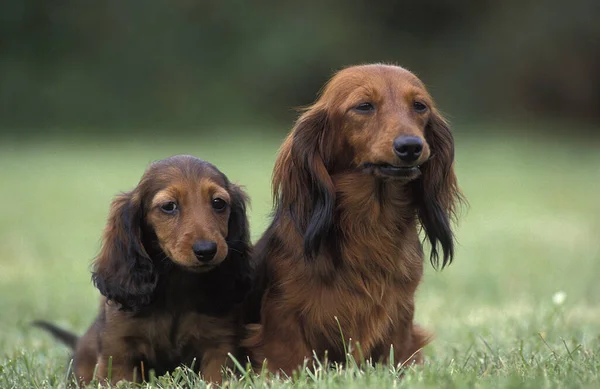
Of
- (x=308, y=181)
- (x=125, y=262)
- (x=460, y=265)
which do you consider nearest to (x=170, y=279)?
(x=125, y=262)

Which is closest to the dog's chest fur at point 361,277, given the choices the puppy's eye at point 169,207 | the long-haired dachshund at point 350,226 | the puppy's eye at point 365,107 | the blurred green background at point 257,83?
the long-haired dachshund at point 350,226

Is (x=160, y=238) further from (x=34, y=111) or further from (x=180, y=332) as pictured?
(x=34, y=111)

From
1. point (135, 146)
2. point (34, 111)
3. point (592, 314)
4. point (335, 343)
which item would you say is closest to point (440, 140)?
point (335, 343)

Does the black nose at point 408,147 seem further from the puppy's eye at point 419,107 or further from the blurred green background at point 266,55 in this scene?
the blurred green background at point 266,55

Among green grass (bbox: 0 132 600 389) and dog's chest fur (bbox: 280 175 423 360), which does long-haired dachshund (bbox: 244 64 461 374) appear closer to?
dog's chest fur (bbox: 280 175 423 360)

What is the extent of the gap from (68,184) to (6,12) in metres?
13.7

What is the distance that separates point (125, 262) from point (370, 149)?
1297mm

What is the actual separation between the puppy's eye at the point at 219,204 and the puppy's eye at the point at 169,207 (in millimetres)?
178

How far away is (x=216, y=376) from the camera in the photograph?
4320mm

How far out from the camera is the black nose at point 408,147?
397cm

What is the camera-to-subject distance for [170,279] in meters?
4.52

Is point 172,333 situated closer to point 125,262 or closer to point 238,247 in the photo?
point 125,262

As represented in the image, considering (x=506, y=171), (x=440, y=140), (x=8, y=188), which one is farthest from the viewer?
(x=506, y=171)

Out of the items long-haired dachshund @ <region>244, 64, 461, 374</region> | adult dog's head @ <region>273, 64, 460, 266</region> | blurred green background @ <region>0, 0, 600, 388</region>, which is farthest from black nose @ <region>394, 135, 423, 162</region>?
blurred green background @ <region>0, 0, 600, 388</region>
